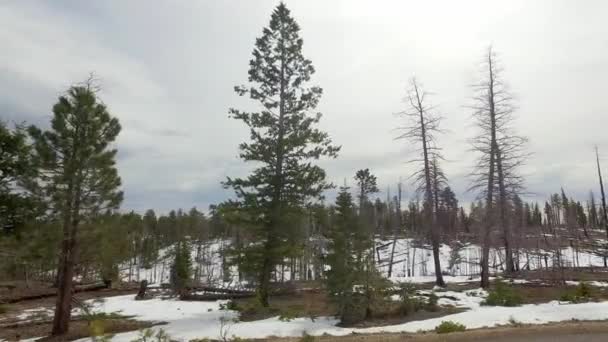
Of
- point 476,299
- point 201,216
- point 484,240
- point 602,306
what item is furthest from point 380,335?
point 201,216

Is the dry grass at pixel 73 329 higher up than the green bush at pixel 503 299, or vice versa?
the green bush at pixel 503 299

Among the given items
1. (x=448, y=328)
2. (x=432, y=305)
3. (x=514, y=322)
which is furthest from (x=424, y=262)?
(x=448, y=328)

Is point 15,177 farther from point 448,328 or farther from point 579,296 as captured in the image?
point 579,296

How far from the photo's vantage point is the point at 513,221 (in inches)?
939

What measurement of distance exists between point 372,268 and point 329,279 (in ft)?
5.67

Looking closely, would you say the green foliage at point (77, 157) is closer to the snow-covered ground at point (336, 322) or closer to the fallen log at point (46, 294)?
the snow-covered ground at point (336, 322)

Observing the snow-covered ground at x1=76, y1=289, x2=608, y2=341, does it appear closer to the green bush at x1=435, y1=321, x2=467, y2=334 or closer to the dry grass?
the green bush at x1=435, y1=321, x2=467, y2=334

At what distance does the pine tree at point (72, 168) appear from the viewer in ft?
49.5

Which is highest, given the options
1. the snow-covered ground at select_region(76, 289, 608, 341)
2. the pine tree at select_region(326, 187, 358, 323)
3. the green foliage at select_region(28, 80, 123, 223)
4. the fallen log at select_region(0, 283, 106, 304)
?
the green foliage at select_region(28, 80, 123, 223)

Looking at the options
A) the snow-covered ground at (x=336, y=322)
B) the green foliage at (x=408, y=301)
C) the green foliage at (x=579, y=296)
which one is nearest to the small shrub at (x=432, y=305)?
the green foliage at (x=408, y=301)

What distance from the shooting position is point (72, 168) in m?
15.1

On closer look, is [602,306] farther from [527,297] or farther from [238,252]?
[238,252]

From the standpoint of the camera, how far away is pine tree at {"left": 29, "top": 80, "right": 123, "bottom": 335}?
15102mm

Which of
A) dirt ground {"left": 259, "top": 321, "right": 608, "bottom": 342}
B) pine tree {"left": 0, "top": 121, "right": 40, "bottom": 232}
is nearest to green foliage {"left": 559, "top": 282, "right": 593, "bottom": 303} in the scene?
dirt ground {"left": 259, "top": 321, "right": 608, "bottom": 342}
